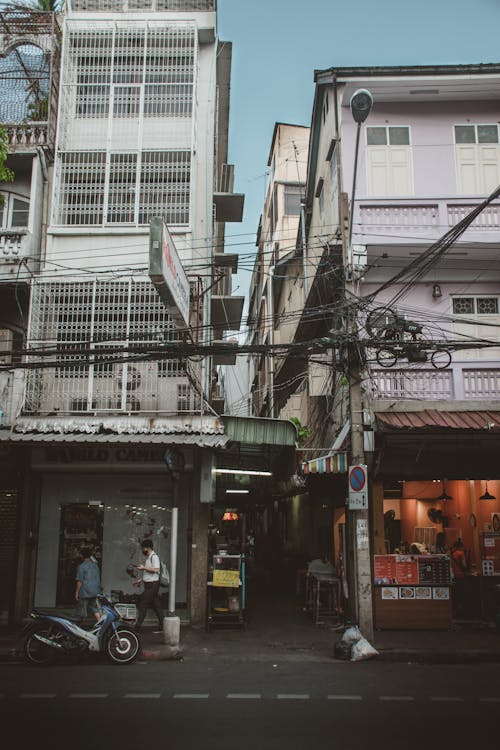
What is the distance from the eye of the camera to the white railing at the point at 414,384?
47.2ft

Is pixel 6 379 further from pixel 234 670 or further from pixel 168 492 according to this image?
pixel 234 670

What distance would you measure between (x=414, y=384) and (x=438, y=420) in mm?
1365

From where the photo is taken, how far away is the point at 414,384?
14.5 meters

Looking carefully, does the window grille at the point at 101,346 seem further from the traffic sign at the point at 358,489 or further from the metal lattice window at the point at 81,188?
the traffic sign at the point at 358,489

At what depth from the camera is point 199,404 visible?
14766 mm

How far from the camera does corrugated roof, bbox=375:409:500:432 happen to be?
12930 mm

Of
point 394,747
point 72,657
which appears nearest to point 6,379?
point 72,657

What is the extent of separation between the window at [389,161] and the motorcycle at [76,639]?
11.1 meters

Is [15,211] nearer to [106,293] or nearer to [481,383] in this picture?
[106,293]

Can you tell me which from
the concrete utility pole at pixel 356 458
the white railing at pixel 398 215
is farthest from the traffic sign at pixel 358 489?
the white railing at pixel 398 215

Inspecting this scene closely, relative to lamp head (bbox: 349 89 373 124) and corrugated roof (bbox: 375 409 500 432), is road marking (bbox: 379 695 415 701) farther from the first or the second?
lamp head (bbox: 349 89 373 124)

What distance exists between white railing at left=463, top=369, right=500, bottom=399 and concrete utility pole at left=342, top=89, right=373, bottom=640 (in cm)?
307

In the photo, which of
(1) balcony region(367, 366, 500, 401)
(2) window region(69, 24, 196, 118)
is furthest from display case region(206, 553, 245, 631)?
(2) window region(69, 24, 196, 118)

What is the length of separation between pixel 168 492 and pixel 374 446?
5.03 m
